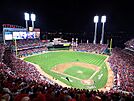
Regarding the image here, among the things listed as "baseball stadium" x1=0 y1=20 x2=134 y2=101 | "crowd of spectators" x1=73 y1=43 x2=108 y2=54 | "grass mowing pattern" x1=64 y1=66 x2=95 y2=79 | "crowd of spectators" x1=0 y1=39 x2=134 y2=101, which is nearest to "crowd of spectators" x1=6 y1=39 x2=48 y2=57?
"baseball stadium" x1=0 y1=20 x2=134 y2=101

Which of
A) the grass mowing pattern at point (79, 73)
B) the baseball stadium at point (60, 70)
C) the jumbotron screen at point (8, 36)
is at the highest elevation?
the jumbotron screen at point (8, 36)

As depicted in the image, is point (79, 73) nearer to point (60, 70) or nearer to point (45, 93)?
point (60, 70)

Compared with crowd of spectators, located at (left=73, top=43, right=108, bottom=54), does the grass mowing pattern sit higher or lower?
lower

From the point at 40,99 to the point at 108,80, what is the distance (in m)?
21.0

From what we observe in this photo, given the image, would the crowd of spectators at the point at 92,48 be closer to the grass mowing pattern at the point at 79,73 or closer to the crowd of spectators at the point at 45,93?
the grass mowing pattern at the point at 79,73

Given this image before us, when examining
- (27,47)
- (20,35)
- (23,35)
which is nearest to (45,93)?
(20,35)

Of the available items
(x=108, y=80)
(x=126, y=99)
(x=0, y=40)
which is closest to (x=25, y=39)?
(x=0, y=40)

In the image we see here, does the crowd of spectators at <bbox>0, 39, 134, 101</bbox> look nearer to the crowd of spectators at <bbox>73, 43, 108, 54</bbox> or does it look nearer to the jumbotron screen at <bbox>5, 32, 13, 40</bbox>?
the crowd of spectators at <bbox>73, 43, 108, 54</bbox>

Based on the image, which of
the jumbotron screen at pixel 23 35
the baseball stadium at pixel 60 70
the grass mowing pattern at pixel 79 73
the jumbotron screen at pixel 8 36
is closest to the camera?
the baseball stadium at pixel 60 70

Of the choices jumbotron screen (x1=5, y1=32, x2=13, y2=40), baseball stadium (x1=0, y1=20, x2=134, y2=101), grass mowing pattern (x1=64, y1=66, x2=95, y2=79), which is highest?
jumbotron screen (x1=5, y1=32, x2=13, y2=40)

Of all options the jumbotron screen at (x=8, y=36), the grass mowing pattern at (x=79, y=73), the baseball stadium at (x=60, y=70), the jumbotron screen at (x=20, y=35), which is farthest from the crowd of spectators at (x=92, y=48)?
the grass mowing pattern at (x=79, y=73)

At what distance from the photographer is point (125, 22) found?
2542 inches

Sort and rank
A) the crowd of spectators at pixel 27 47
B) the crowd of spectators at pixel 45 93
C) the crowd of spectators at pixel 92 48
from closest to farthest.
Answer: the crowd of spectators at pixel 45 93, the crowd of spectators at pixel 27 47, the crowd of spectators at pixel 92 48

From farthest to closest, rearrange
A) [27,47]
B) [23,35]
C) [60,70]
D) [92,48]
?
[92,48]
[27,47]
[23,35]
[60,70]
